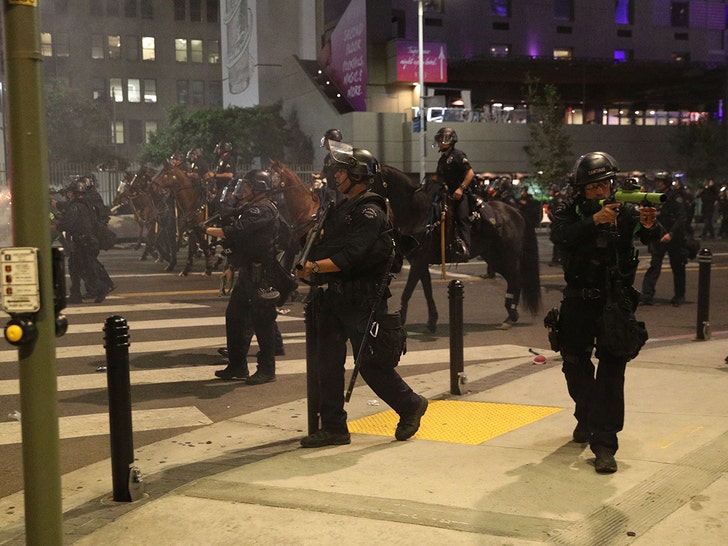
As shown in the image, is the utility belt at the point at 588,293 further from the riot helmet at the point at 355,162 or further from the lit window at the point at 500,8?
the lit window at the point at 500,8

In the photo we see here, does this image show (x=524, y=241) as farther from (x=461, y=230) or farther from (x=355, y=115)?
(x=355, y=115)

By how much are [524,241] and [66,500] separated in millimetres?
8776

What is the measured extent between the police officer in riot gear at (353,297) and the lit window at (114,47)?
64.7 metres

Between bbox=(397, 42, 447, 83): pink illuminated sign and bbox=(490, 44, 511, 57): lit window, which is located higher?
bbox=(490, 44, 511, 57): lit window

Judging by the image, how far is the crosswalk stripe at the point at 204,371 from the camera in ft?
28.6

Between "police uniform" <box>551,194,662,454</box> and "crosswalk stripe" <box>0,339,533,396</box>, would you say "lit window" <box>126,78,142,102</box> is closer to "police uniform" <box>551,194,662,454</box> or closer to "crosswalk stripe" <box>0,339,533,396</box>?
"crosswalk stripe" <box>0,339,533,396</box>

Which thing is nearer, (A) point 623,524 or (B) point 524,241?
(A) point 623,524

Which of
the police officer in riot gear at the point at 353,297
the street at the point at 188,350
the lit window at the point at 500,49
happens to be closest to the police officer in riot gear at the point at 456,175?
the street at the point at 188,350

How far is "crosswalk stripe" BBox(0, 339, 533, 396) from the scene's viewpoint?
28.6 feet

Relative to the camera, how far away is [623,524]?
4578 millimetres

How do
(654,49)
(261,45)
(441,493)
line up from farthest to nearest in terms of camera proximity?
(654,49) → (261,45) → (441,493)

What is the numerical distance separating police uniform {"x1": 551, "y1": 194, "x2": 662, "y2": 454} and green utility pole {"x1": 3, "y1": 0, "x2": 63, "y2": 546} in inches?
124

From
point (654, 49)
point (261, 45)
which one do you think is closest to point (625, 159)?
point (654, 49)

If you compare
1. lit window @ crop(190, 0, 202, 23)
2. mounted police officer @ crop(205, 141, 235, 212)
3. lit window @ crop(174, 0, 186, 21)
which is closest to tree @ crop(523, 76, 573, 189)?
mounted police officer @ crop(205, 141, 235, 212)
